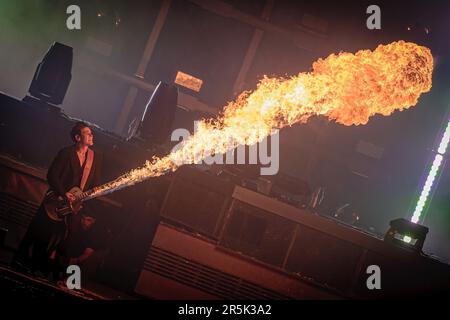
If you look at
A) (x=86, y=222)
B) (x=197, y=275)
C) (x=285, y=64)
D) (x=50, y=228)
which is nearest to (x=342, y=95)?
(x=285, y=64)

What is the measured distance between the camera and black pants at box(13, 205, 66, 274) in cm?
727

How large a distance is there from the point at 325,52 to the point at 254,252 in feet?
32.3

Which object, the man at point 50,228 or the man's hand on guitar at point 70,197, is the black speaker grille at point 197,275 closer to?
the man at point 50,228

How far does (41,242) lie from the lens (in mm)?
7270

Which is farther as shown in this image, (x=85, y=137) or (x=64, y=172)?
(x=85, y=137)

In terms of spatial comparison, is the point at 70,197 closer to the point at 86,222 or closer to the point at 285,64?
the point at 86,222

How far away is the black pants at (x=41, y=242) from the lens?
286 inches

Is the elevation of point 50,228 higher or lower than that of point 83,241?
higher

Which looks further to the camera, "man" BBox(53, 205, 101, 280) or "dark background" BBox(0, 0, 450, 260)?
"dark background" BBox(0, 0, 450, 260)

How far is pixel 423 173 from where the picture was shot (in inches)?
625

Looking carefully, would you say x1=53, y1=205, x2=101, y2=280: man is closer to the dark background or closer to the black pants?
the black pants

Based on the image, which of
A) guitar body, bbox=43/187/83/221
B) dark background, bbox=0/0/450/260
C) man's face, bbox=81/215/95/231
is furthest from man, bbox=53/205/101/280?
dark background, bbox=0/0/450/260

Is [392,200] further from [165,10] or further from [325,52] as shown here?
[165,10]

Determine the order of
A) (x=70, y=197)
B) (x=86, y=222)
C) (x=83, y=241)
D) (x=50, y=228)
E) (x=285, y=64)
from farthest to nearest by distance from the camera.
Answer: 1. (x=285, y=64)
2. (x=83, y=241)
3. (x=86, y=222)
4. (x=50, y=228)
5. (x=70, y=197)
